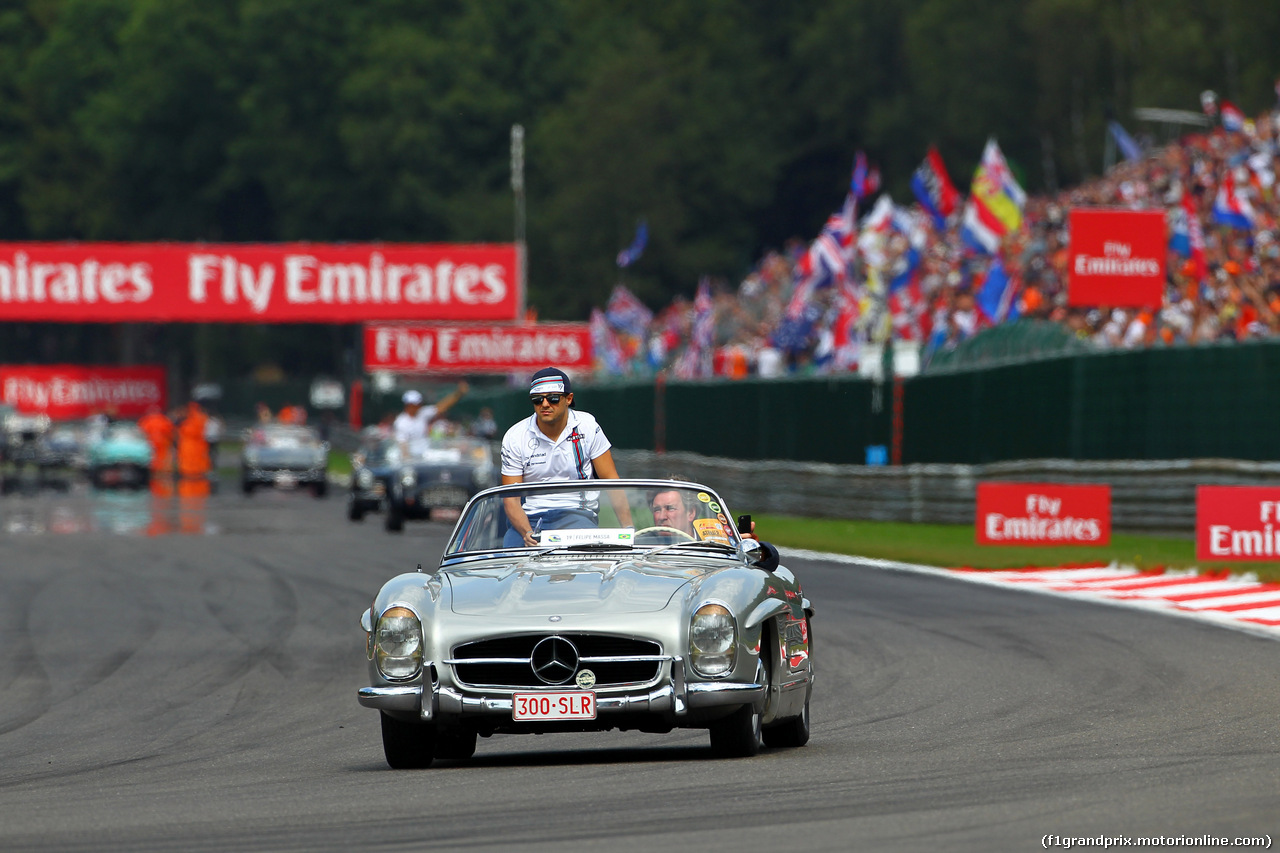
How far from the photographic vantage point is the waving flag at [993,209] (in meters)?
37.6

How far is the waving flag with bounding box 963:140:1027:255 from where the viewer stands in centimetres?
3762

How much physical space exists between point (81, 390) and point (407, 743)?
6999 centimetres

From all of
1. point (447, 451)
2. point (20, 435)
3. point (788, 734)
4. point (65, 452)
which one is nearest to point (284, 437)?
point (20, 435)

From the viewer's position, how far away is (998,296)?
34312 millimetres

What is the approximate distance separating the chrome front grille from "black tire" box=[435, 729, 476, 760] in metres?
0.62

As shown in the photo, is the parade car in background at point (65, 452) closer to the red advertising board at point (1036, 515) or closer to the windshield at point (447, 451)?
the windshield at point (447, 451)

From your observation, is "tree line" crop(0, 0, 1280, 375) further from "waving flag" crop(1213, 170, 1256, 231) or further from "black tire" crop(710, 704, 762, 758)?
"black tire" crop(710, 704, 762, 758)

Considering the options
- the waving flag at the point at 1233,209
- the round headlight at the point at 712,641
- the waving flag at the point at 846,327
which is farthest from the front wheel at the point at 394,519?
the round headlight at the point at 712,641

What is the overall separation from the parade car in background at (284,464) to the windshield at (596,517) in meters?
33.4

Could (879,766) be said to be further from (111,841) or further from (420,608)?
(111,841)

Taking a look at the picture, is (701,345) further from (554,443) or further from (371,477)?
(554,443)

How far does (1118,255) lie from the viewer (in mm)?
27141

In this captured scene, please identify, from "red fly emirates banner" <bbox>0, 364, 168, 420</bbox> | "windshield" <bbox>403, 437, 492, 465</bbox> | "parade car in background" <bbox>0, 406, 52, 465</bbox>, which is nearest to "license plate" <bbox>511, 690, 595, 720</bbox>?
"windshield" <bbox>403, 437, 492, 465</bbox>

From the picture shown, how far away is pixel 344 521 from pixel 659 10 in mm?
72480
